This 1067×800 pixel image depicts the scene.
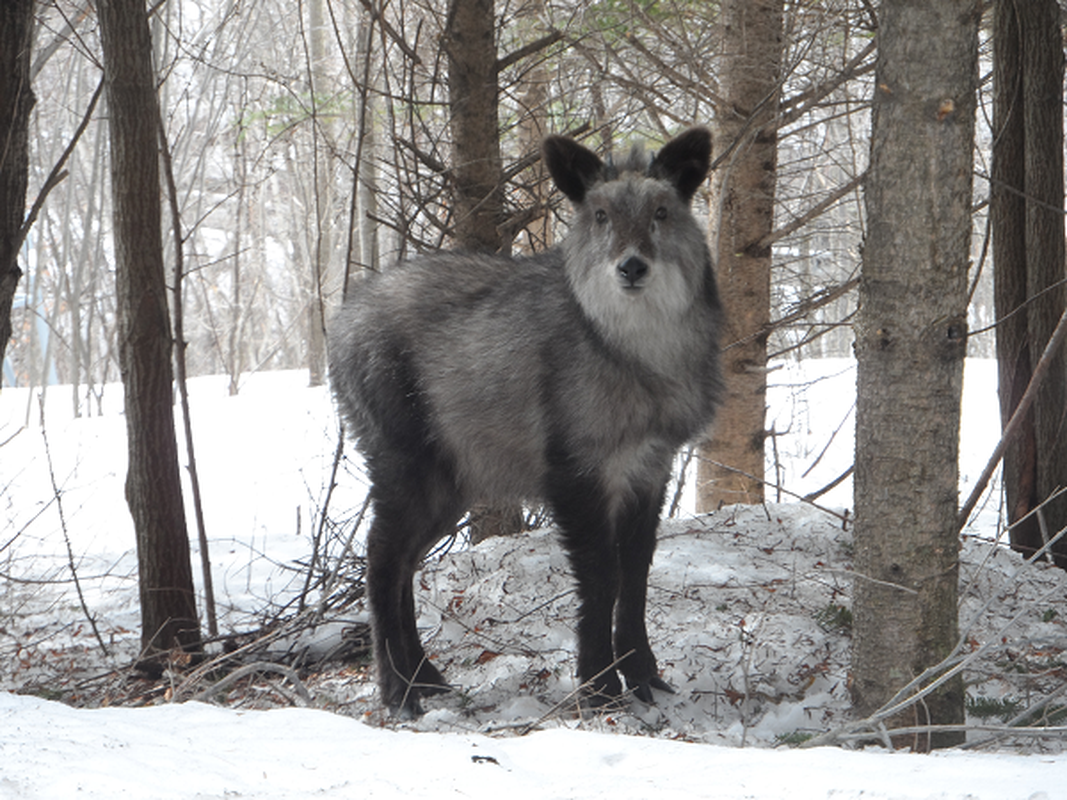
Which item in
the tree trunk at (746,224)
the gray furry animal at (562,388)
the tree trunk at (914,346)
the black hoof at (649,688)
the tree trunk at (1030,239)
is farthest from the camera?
the tree trunk at (746,224)

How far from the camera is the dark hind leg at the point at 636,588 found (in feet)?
13.4

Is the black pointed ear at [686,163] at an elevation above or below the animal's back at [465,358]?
above

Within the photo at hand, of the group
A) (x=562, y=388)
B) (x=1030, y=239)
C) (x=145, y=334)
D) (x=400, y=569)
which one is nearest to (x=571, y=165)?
(x=562, y=388)

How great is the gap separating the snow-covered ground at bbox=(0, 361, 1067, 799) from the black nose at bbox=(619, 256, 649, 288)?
50.4 inches

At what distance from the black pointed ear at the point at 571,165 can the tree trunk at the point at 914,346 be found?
1.40 m

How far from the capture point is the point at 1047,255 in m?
4.94

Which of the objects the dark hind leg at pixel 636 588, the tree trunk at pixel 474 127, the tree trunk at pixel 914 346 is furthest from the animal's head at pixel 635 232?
the tree trunk at pixel 474 127

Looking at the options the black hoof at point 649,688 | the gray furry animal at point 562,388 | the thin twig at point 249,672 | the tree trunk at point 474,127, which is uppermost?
the tree trunk at point 474,127

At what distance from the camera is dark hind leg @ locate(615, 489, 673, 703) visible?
4098 millimetres

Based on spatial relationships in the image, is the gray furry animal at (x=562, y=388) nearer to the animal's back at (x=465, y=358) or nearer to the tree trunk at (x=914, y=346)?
the animal's back at (x=465, y=358)

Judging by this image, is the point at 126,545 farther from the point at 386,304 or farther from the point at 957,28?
the point at 957,28

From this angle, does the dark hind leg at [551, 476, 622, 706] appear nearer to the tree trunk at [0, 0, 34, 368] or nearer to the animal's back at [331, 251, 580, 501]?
the animal's back at [331, 251, 580, 501]

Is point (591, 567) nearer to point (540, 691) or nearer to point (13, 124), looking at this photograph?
point (540, 691)

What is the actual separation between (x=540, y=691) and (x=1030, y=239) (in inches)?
134
